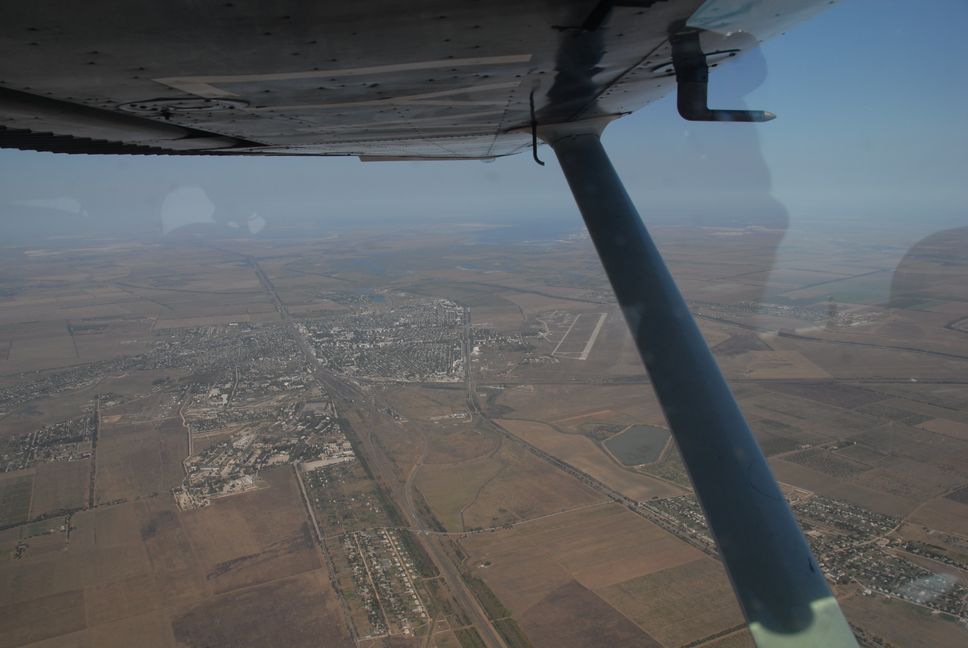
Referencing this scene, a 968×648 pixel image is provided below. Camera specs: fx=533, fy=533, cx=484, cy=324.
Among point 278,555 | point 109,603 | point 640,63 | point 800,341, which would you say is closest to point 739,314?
point 800,341

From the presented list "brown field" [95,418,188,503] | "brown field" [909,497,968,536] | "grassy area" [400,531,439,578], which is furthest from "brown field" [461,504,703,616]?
"brown field" [95,418,188,503]

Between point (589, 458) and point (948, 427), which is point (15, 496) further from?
point (948, 427)

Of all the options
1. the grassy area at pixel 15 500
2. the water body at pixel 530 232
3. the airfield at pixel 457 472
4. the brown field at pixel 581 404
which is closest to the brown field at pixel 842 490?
the airfield at pixel 457 472

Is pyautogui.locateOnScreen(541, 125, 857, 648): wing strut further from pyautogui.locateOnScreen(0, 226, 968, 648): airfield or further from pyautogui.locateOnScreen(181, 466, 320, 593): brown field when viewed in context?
pyautogui.locateOnScreen(181, 466, 320, 593): brown field

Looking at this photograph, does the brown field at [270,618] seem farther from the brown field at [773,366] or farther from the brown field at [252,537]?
the brown field at [773,366]

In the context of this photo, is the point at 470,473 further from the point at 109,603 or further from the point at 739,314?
the point at 739,314

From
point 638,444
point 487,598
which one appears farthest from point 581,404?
point 487,598
